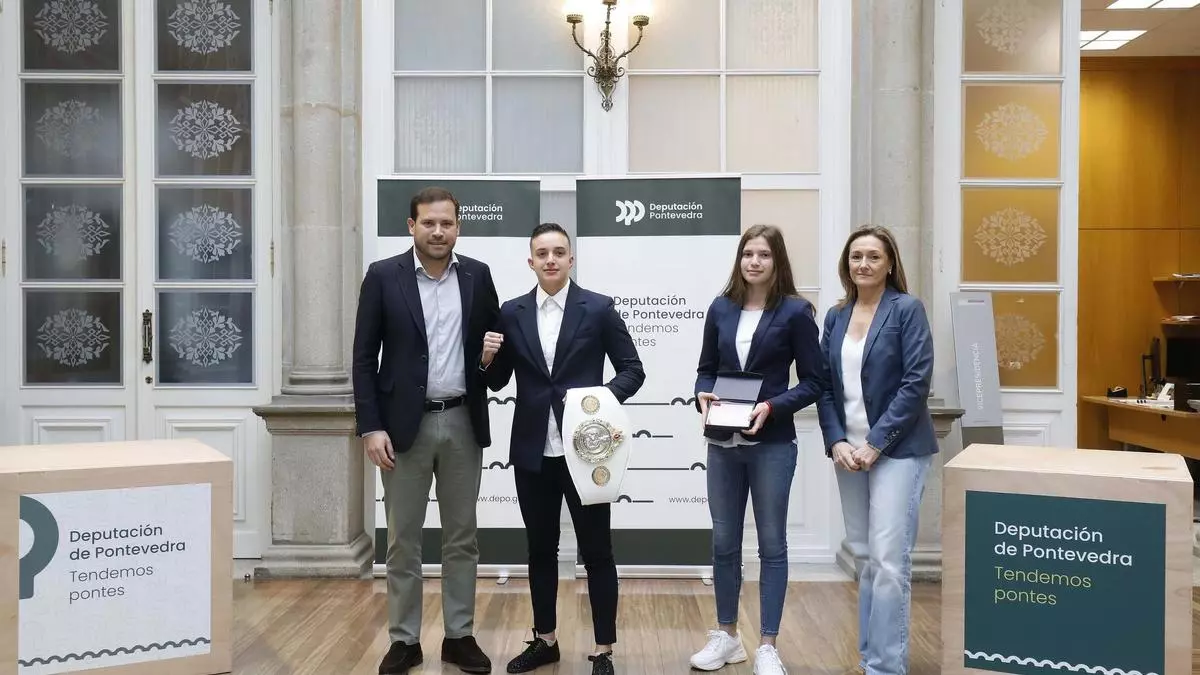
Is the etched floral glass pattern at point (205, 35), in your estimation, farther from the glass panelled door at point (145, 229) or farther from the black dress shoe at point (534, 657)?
the black dress shoe at point (534, 657)

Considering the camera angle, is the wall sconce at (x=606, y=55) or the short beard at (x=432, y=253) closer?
the short beard at (x=432, y=253)

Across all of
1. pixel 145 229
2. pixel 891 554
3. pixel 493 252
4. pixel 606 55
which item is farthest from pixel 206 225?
pixel 891 554

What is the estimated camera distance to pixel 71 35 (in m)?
5.04

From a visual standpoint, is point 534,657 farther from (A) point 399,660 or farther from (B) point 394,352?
(B) point 394,352

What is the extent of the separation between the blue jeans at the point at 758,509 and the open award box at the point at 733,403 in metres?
0.14

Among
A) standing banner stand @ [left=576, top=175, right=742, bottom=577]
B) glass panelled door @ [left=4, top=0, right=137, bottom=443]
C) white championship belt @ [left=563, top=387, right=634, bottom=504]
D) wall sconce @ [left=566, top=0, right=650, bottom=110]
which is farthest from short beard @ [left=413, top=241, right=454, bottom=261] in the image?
glass panelled door @ [left=4, top=0, right=137, bottom=443]

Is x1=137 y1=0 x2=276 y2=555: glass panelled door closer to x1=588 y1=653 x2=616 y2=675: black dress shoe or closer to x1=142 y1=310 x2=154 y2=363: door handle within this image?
x1=142 y1=310 x2=154 y2=363: door handle

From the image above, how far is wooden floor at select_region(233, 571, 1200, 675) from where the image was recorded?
3455 mm

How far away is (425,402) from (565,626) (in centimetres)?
127

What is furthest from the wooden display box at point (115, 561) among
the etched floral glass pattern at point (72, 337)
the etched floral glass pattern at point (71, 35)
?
the etched floral glass pattern at point (71, 35)

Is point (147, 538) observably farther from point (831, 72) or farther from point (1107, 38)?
point (1107, 38)

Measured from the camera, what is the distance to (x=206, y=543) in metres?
3.06

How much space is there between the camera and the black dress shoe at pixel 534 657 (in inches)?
131

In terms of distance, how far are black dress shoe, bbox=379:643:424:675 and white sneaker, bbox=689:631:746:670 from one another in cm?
99
